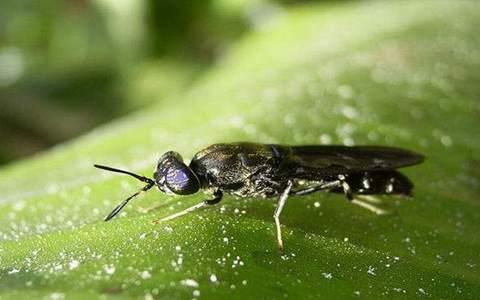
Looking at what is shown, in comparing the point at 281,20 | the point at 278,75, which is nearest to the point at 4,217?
the point at 278,75

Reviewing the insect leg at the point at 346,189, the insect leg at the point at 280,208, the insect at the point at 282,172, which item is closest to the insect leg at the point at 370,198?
the insect at the point at 282,172

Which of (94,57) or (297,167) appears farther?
(94,57)

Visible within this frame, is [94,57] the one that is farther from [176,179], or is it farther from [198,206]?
[198,206]

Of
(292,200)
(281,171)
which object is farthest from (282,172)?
(292,200)

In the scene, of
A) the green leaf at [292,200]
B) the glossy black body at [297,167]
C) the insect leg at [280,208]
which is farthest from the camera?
the glossy black body at [297,167]

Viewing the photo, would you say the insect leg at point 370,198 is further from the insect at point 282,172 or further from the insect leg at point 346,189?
the insect leg at point 346,189

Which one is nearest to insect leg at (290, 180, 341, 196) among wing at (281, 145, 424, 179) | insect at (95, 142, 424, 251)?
insect at (95, 142, 424, 251)

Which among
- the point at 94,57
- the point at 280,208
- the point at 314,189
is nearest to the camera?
the point at 280,208
